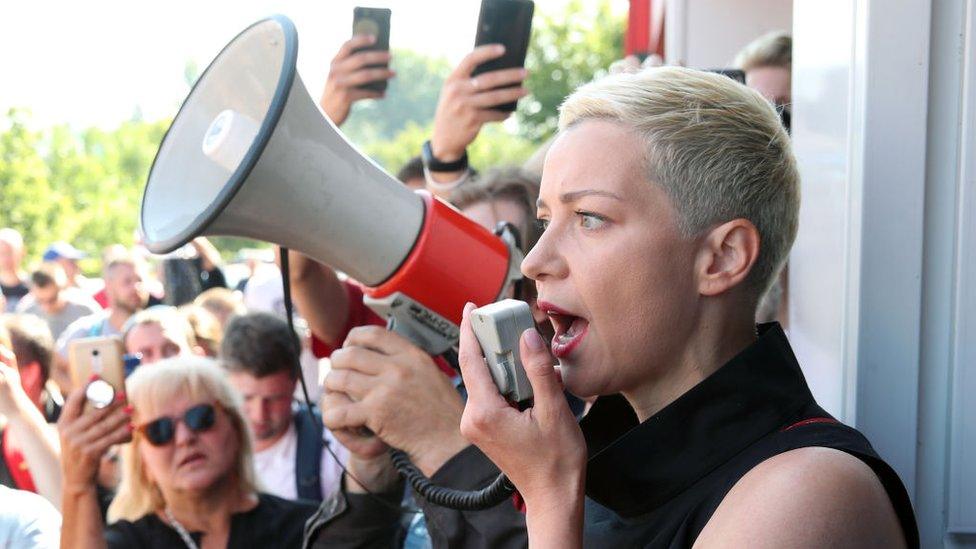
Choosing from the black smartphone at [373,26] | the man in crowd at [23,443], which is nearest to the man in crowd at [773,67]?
the black smartphone at [373,26]

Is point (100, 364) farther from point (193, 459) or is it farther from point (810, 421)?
point (810, 421)

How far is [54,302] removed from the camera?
8.56m

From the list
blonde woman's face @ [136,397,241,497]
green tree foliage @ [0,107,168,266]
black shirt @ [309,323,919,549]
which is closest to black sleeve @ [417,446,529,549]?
black shirt @ [309,323,919,549]

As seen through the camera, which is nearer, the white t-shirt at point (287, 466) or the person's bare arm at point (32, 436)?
the person's bare arm at point (32, 436)

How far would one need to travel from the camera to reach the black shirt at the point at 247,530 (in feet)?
10.3

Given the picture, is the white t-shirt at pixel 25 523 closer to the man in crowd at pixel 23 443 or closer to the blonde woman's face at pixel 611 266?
the man in crowd at pixel 23 443

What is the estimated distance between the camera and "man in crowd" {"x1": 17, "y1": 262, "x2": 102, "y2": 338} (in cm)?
846

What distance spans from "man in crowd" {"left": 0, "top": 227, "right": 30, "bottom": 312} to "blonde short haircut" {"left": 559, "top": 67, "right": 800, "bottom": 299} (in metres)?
9.18

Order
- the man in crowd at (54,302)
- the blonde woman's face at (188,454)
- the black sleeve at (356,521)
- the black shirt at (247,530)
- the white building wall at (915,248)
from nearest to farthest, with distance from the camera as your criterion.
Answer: the white building wall at (915,248) → the black sleeve at (356,521) → the black shirt at (247,530) → the blonde woman's face at (188,454) → the man in crowd at (54,302)

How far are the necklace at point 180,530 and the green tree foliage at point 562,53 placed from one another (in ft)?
112

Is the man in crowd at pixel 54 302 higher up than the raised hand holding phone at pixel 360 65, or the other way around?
the raised hand holding phone at pixel 360 65

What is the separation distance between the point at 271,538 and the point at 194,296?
508 cm

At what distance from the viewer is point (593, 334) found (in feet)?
4.81

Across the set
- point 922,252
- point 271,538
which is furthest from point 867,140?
point 271,538
